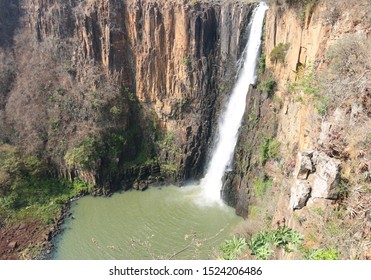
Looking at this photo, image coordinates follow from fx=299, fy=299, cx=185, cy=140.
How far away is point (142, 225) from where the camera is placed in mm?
14367

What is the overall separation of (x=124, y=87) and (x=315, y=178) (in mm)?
14406

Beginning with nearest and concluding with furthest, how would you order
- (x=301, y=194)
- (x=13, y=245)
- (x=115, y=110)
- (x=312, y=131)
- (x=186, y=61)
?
(x=301, y=194) < (x=312, y=131) < (x=13, y=245) < (x=186, y=61) < (x=115, y=110)

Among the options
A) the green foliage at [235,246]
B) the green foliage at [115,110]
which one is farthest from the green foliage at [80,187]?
the green foliage at [235,246]

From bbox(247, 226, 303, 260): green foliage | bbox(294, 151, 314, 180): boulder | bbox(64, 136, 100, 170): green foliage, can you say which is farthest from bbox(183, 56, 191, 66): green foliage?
bbox(247, 226, 303, 260): green foliage

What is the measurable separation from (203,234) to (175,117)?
7.51 m

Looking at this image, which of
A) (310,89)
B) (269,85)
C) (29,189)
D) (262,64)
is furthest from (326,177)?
(29,189)

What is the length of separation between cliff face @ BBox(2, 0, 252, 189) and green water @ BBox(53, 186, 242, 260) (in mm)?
1832

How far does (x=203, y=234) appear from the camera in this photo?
1349cm

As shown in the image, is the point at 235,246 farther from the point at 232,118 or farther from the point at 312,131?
the point at 232,118

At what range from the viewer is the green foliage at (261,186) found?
42.8 ft

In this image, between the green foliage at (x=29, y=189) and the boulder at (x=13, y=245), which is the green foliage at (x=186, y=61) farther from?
the boulder at (x=13, y=245)

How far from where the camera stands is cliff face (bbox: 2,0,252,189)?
17.1m

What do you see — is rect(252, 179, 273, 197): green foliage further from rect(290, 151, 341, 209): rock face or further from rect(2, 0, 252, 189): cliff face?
rect(290, 151, 341, 209): rock face

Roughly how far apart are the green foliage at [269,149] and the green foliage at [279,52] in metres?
3.51
